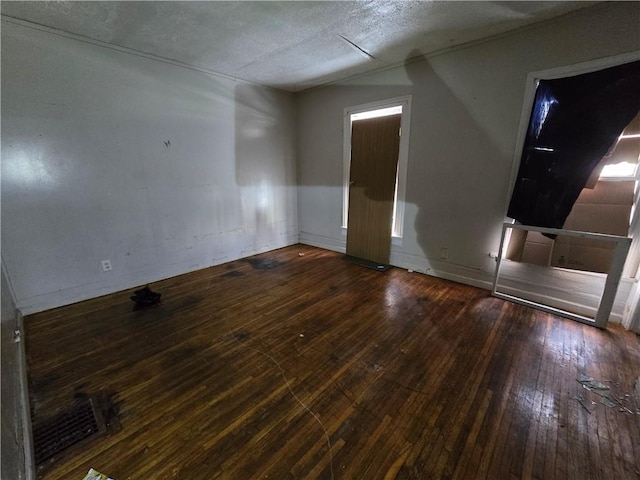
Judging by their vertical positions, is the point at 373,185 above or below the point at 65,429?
above

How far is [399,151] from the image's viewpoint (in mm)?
3338

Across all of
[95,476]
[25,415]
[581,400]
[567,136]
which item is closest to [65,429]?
[25,415]

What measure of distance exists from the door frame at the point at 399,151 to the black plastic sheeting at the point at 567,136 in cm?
118

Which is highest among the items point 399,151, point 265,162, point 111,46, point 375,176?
point 111,46

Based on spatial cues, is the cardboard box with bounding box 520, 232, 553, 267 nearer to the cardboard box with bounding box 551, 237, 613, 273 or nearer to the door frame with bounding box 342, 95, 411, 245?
the cardboard box with bounding box 551, 237, 613, 273

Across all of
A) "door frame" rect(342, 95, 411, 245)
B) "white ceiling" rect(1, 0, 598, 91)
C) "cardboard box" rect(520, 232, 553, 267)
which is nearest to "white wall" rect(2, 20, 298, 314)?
"white ceiling" rect(1, 0, 598, 91)

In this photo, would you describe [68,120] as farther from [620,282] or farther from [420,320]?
[620,282]

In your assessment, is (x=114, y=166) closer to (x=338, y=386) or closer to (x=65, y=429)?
(x=65, y=429)

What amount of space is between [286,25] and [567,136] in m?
2.63

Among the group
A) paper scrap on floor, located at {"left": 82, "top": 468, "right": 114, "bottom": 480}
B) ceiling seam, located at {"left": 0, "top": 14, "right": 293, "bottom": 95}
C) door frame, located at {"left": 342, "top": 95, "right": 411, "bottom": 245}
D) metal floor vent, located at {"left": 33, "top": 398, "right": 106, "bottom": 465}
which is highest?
ceiling seam, located at {"left": 0, "top": 14, "right": 293, "bottom": 95}

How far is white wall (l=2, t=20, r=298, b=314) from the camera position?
2.28 m

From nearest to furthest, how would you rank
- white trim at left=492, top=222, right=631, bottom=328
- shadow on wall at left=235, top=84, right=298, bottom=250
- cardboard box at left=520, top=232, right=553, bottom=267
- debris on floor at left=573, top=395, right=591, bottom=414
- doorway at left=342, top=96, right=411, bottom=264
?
debris on floor at left=573, top=395, right=591, bottom=414
white trim at left=492, top=222, right=631, bottom=328
cardboard box at left=520, top=232, right=553, bottom=267
doorway at left=342, top=96, right=411, bottom=264
shadow on wall at left=235, top=84, right=298, bottom=250

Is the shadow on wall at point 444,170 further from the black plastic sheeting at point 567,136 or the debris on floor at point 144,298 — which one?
the debris on floor at point 144,298

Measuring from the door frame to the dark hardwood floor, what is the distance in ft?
3.72
